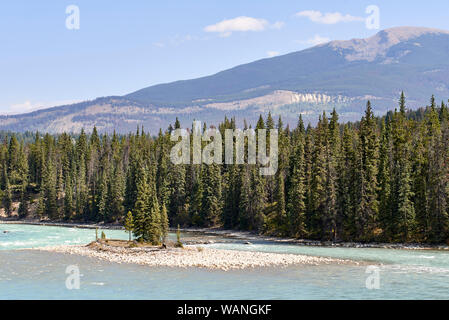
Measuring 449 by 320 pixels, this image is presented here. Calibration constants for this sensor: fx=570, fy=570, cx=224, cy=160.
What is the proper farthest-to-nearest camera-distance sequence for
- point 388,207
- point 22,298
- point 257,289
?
point 388,207 < point 257,289 < point 22,298

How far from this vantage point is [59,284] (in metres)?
53.0

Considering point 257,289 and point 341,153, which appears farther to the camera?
point 341,153

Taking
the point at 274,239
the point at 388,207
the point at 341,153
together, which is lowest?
the point at 274,239

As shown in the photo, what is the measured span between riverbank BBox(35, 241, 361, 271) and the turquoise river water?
2.51m

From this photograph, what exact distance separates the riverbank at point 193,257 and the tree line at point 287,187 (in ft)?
19.7

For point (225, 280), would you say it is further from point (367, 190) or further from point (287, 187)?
point (287, 187)

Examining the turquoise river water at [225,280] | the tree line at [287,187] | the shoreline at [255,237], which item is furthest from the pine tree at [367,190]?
the turquoise river water at [225,280]

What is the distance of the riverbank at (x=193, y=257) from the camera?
2584 inches

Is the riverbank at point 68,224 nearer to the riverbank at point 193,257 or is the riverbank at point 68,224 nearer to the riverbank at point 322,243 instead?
the riverbank at point 322,243

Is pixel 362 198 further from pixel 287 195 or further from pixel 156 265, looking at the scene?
pixel 156 265
